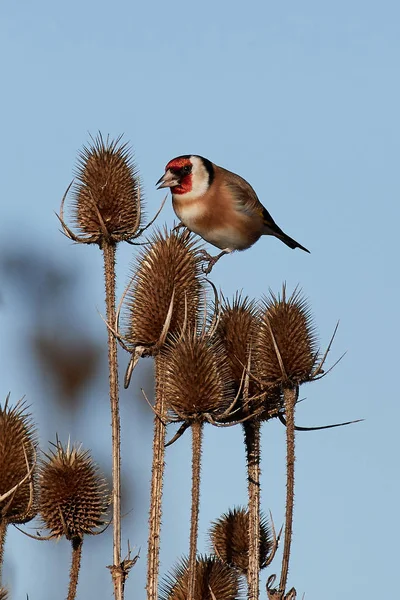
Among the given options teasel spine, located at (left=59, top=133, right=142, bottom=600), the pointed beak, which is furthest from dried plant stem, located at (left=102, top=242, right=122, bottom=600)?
the pointed beak

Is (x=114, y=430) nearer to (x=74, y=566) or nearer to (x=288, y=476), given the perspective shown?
(x=74, y=566)

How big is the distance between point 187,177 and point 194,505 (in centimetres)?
463

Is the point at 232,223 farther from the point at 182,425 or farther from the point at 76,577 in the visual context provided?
the point at 76,577

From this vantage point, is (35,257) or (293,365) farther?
(35,257)

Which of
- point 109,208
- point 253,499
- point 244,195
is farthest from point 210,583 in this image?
point 244,195

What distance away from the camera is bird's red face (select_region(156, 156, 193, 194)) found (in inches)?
430

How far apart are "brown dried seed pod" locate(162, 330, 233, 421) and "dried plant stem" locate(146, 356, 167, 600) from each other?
0.28 feet

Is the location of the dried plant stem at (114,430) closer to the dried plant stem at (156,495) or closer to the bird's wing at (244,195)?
the dried plant stem at (156,495)

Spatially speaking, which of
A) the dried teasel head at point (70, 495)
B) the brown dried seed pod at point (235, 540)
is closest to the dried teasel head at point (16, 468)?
the dried teasel head at point (70, 495)

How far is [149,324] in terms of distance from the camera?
809 centimetres

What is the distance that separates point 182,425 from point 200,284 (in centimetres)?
114

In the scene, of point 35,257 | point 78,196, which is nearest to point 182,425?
point 78,196

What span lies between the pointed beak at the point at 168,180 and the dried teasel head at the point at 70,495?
3.32m

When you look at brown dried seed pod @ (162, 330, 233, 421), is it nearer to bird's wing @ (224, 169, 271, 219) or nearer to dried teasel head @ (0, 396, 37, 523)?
dried teasel head @ (0, 396, 37, 523)
